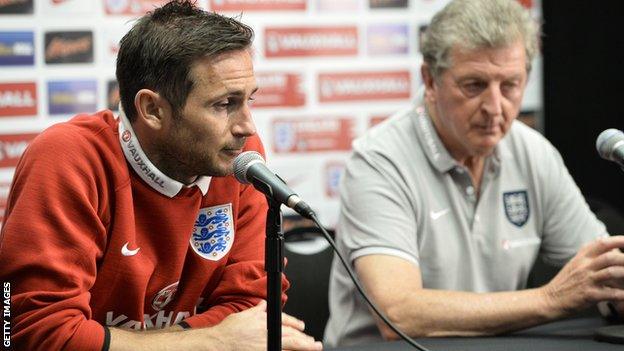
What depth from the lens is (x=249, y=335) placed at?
2.11 meters

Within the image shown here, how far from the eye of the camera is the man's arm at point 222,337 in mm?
2041

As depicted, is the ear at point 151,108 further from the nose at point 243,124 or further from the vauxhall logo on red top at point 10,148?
the vauxhall logo on red top at point 10,148

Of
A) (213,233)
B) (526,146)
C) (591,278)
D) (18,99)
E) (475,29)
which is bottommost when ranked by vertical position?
Answer: (591,278)

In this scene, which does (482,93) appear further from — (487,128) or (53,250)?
(53,250)

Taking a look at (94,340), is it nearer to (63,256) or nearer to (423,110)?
(63,256)

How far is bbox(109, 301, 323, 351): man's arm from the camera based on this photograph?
2041 mm

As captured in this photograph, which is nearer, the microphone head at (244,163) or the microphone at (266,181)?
the microphone at (266,181)

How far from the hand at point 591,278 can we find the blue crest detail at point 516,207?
41 centimetres

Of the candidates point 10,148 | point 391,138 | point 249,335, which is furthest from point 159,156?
point 10,148

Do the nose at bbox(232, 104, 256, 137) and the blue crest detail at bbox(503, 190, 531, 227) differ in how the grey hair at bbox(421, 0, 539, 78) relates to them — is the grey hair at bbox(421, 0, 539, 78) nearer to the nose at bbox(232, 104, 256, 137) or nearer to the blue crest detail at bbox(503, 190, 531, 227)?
the blue crest detail at bbox(503, 190, 531, 227)

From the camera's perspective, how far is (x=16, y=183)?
2.08 metres

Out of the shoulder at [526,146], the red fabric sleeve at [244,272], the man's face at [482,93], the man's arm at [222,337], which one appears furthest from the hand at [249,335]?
the shoulder at [526,146]

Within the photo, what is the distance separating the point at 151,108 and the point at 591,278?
1.12 meters

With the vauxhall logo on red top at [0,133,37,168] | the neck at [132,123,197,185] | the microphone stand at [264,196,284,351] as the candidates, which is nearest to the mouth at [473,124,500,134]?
the neck at [132,123,197,185]
